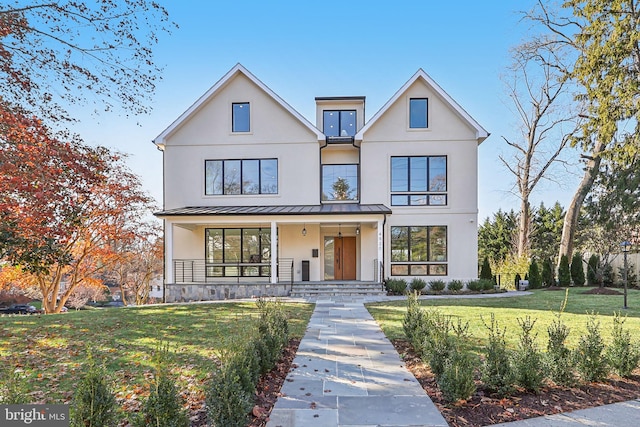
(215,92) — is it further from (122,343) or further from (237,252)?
(122,343)

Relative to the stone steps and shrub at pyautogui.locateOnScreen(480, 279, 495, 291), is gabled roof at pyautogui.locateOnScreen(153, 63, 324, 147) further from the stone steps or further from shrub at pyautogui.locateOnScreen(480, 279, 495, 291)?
shrub at pyautogui.locateOnScreen(480, 279, 495, 291)

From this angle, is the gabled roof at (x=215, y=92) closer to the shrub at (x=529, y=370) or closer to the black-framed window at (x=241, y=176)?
the black-framed window at (x=241, y=176)

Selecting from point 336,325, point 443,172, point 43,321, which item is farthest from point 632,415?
point 443,172

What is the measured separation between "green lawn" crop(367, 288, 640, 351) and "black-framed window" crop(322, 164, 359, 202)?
19.5ft

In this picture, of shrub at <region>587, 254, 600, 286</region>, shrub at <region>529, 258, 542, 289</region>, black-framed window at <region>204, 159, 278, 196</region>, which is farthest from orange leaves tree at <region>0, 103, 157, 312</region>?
shrub at <region>587, 254, 600, 286</region>

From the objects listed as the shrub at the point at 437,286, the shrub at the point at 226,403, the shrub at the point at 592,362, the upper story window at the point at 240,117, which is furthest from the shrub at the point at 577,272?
the shrub at the point at 226,403

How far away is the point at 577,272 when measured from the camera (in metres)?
18.3

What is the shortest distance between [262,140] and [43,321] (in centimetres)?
1044

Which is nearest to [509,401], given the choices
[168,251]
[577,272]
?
[168,251]

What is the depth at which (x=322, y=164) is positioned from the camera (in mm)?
16562

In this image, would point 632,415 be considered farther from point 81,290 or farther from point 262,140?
point 81,290

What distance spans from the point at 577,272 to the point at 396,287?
438 inches

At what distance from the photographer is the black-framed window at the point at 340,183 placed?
1634 cm

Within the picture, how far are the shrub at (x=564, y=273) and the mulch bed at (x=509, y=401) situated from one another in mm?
15369
